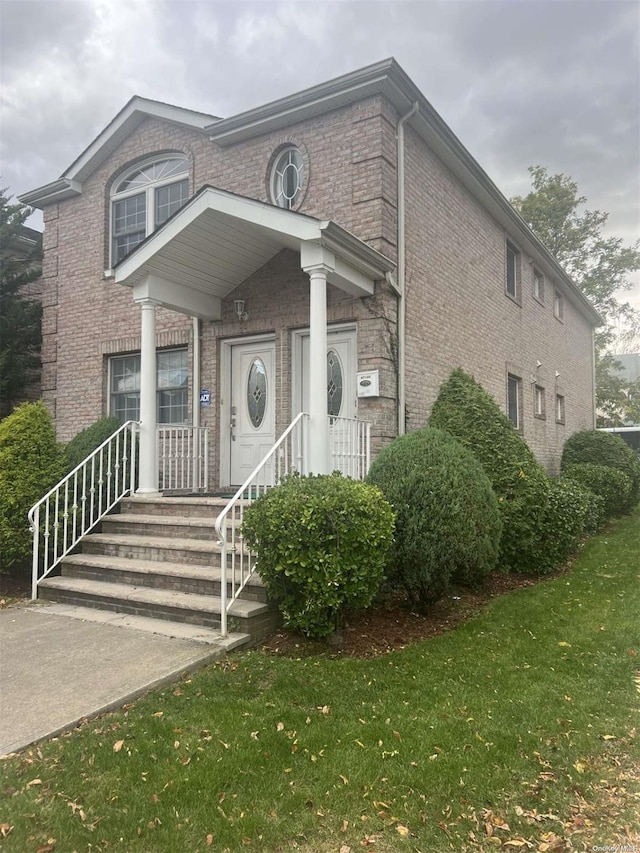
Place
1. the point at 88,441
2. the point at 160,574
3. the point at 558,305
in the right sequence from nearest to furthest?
the point at 160,574 → the point at 88,441 → the point at 558,305

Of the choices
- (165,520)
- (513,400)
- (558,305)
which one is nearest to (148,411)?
(165,520)

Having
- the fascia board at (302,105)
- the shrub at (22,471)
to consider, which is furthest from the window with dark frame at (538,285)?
the shrub at (22,471)

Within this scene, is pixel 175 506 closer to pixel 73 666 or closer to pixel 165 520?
pixel 165 520

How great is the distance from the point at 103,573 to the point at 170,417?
135 inches

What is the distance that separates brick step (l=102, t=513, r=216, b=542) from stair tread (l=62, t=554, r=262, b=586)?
40 centimetres

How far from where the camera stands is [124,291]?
31.7ft

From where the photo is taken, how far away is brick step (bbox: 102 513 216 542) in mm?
6242

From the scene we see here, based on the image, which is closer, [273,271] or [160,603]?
[160,603]

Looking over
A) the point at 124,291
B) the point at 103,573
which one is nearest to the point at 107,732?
the point at 103,573

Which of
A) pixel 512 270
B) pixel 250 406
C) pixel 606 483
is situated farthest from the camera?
pixel 512 270

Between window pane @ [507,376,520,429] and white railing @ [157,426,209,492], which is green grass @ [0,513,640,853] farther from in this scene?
window pane @ [507,376,520,429]

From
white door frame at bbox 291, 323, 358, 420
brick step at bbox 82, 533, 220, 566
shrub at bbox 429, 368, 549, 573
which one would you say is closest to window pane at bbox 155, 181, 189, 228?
white door frame at bbox 291, 323, 358, 420

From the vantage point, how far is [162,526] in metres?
6.54

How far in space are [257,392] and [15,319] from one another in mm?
5584
